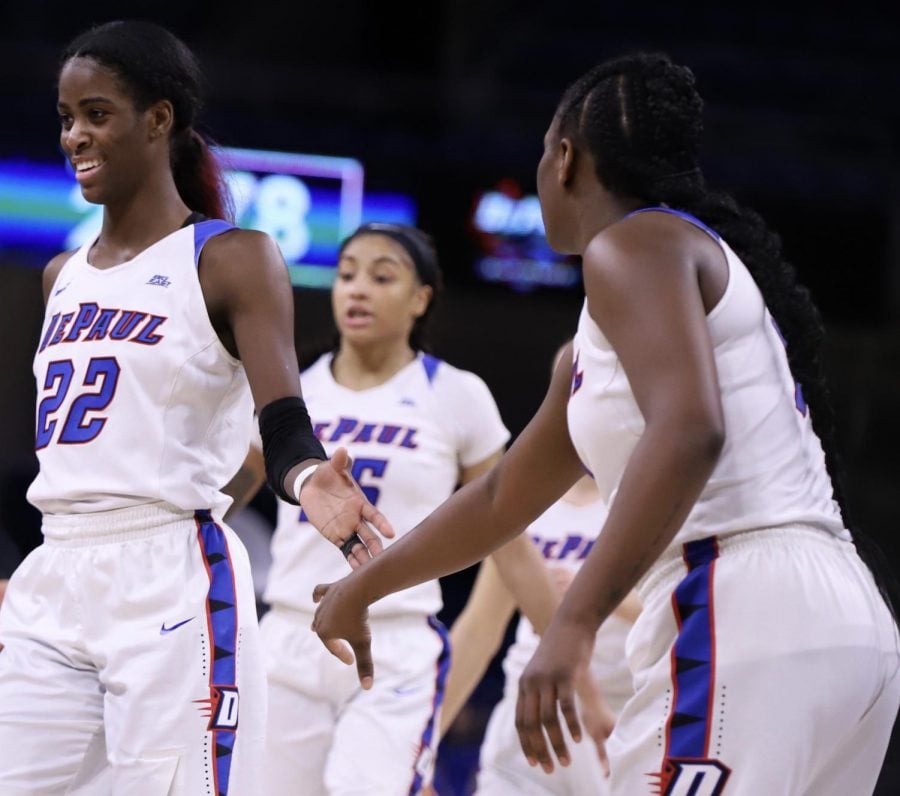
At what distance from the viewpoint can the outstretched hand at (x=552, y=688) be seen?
6.84 ft

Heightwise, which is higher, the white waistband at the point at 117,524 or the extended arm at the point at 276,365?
the extended arm at the point at 276,365

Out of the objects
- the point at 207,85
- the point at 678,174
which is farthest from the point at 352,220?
the point at 678,174

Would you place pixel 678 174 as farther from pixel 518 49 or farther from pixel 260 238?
pixel 518 49

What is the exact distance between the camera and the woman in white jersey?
83.9 inches

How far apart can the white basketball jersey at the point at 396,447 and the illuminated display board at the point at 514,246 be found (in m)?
4.56

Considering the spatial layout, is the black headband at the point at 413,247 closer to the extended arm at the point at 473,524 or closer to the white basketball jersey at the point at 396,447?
the white basketball jersey at the point at 396,447

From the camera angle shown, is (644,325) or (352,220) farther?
(352,220)

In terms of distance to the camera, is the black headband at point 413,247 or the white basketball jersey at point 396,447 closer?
the white basketball jersey at point 396,447

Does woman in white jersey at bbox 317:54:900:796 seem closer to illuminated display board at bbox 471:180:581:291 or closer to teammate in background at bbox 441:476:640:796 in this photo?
teammate in background at bbox 441:476:640:796

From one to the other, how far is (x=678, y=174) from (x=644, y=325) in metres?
0.45

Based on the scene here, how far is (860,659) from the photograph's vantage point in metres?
2.28

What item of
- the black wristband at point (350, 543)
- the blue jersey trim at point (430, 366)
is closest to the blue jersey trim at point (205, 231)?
the black wristband at point (350, 543)

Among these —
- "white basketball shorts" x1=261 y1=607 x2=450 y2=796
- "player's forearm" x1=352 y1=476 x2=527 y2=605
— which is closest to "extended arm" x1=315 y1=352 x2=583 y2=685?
"player's forearm" x1=352 y1=476 x2=527 y2=605

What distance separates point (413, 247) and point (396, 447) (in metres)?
0.79
